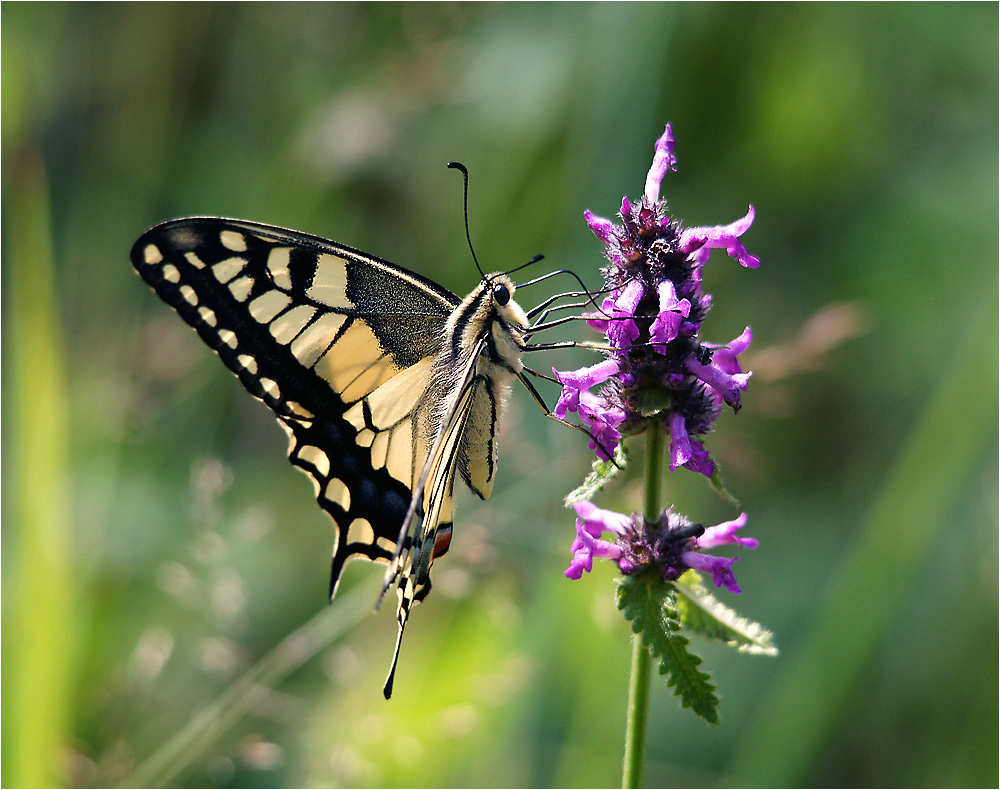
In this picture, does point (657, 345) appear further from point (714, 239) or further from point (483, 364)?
point (483, 364)

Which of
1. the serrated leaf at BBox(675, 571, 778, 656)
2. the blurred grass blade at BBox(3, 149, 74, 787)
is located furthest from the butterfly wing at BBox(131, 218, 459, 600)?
the serrated leaf at BBox(675, 571, 778, 656)

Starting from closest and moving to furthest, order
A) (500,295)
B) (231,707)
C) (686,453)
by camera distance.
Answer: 1. (686,453)
2. (500,295)
3. (231,707)

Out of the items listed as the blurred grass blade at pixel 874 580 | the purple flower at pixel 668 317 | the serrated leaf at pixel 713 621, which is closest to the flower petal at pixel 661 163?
the purple flower at pixel 668 317

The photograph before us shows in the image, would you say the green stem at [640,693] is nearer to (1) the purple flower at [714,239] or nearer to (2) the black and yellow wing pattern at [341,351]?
(1) the purple flower at [714,239]

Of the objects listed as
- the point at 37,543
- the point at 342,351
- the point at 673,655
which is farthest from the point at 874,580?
the point at 37,543

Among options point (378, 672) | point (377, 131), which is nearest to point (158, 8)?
point (377, 131)
